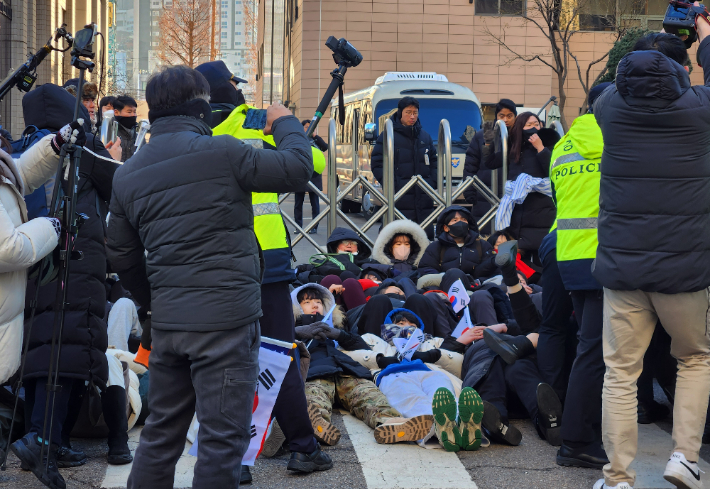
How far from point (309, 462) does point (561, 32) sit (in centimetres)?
2276

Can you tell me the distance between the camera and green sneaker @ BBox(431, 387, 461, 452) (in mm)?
4527

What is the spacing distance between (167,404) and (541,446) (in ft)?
7.62

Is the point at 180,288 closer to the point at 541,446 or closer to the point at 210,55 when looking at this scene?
the point at 541,446

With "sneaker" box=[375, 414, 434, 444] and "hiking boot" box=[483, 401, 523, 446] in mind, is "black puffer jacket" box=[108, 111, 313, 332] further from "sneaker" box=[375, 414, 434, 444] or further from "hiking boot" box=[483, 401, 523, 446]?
"hiking boot" box=[483, 401, 523, 446]

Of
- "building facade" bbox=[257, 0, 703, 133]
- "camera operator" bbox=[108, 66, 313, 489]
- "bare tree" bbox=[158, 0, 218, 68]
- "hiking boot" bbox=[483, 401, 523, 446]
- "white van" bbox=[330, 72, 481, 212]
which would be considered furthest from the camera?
"bare tree" bbox=[158, 0, 218, 68]

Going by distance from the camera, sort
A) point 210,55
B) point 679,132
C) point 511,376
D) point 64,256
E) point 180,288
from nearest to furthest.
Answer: point 180,288
point 679,132
point 64,256
point 511,376
point 210,55

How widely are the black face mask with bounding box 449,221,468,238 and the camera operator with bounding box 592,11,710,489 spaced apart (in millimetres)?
4192

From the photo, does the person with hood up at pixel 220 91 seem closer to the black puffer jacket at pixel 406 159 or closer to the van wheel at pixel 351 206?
the black puffer jacket at pixel 406 159

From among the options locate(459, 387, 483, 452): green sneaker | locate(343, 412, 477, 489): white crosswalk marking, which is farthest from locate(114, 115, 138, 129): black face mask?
locate(459, 387, 483, 452): green sneaker

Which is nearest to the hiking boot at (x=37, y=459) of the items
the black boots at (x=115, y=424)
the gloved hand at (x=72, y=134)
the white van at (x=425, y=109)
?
the black boots at (x=115, y=424)

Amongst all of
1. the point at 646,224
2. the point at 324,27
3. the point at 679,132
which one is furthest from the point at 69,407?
the point at 324,27

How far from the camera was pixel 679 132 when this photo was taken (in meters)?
3.74

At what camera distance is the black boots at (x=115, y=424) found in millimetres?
4418

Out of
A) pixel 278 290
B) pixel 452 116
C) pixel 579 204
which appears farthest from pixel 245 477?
pixel 452 116
